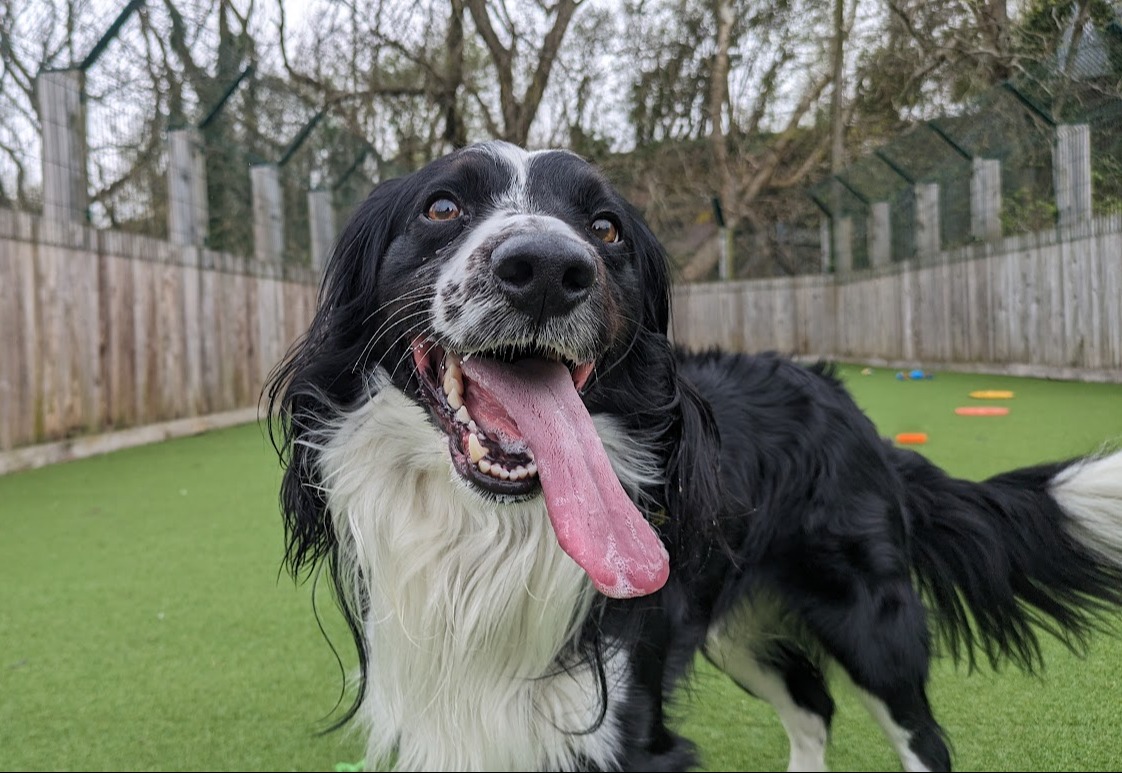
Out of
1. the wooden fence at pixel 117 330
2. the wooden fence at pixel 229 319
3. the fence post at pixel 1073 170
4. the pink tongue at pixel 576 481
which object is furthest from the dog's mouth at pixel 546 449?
the wooden fence at pixel 117 330

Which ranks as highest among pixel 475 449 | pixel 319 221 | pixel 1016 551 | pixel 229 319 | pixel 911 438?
pixel 319 221

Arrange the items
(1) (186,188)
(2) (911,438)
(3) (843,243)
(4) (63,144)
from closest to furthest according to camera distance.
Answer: (2) (911,438) < (4) (63,144) < (1) (186,188) < (3) (843,243)

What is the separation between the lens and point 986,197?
110 centimetres

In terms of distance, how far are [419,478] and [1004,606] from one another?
1.54m

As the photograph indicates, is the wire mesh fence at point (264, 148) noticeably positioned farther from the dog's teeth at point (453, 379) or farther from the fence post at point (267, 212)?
the dog's teeth at point (453, 379)

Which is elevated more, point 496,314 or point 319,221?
point 319,221

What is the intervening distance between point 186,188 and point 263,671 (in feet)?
20.9

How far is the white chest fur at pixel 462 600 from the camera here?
69.6 inches

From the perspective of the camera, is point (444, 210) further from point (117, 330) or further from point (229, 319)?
point (229, 319)

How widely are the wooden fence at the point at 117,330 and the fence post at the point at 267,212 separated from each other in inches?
9.4

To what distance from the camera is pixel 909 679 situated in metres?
2.07

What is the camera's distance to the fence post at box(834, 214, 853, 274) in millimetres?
10695

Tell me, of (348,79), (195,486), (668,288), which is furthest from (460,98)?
(668,288)

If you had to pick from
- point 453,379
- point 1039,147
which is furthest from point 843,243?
point 1039,147
